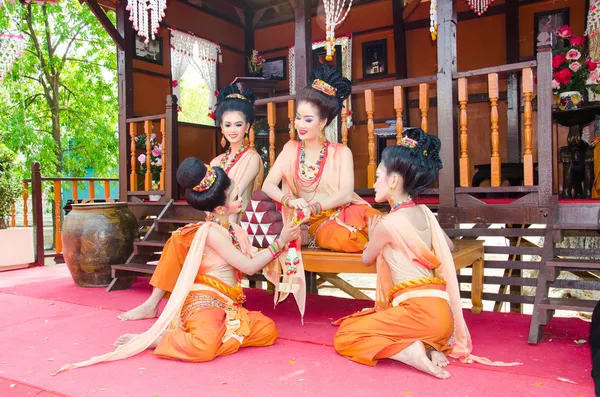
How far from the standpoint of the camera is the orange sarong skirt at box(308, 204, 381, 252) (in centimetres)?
315

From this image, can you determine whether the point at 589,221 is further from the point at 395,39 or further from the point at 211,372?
the point at 395,39

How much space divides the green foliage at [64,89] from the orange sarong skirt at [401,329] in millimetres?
10971

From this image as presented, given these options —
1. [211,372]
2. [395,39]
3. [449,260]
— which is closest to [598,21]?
[395,39]

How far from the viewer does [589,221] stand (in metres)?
3.38

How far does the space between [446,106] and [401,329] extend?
83.3 inches

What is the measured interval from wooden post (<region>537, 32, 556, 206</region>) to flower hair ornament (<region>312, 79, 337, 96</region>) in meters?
1.44

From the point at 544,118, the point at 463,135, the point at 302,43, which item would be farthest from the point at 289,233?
the point at 302,43

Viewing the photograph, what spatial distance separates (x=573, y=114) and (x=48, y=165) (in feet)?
36.5

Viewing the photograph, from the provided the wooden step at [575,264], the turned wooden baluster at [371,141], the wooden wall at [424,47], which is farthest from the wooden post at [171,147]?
the wooden wall at [424,47]

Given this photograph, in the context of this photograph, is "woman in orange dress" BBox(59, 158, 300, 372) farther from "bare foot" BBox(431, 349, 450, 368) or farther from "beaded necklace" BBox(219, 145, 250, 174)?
"beaded necklace" BBox(219, 145, 250, 174)

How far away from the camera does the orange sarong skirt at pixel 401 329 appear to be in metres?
2.40

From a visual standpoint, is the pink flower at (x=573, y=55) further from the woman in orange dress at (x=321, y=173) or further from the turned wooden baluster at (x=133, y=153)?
the turned wooden baluster at (x=133, y=153)

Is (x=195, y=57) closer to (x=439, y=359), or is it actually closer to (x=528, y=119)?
(x=528, y=119)

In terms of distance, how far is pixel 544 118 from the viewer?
3.48 meters
